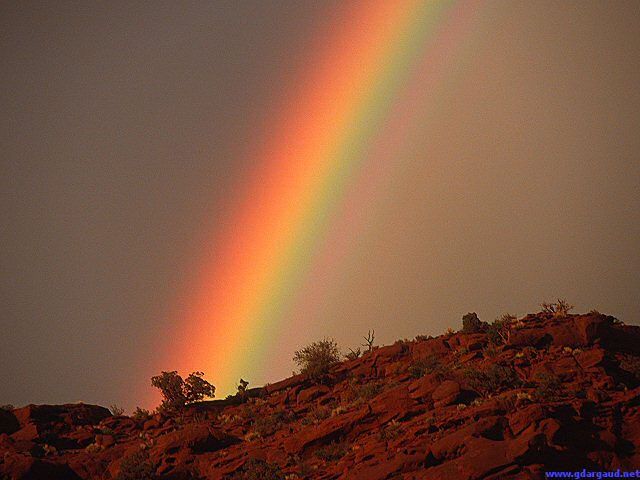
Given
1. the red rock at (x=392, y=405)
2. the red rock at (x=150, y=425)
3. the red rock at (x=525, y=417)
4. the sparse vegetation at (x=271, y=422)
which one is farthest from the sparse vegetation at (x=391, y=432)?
the red rock at (x=150, y=425)

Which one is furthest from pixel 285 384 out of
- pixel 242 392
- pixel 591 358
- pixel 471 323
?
pixel 591 358

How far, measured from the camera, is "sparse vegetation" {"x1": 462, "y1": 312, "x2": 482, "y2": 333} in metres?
37.1

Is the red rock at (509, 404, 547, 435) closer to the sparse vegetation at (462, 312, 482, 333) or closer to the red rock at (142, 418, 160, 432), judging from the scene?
the sparse vegetation at (462, 312, 482, 333)

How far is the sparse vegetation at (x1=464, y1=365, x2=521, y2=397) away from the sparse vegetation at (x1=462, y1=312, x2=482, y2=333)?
11.0 meters

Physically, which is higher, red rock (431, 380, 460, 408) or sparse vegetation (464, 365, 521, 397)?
sparse vegetation (464, 365, 521, 397)

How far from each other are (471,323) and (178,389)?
74.1 feet

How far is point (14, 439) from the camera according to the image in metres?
28.8

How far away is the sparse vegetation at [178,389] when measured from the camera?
118 ft

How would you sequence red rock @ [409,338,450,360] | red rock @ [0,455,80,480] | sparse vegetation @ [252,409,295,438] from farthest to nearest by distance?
red rock @ [409,338,450,360]
sparse vegetation @ [252,409,295,438]
red rock @ [0,455,80,480]

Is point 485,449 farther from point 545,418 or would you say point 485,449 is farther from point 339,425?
point 339,425

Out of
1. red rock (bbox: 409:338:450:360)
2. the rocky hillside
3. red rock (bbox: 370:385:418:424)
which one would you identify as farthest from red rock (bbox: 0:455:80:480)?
red rock (bbox: 409:338:450:360)

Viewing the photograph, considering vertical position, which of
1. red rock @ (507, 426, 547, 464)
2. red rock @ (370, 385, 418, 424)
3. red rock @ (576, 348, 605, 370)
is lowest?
red rock @ (507, 426, 547, 464)

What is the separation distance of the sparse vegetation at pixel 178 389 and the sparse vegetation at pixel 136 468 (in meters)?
11.5

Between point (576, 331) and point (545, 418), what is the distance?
557 inches
